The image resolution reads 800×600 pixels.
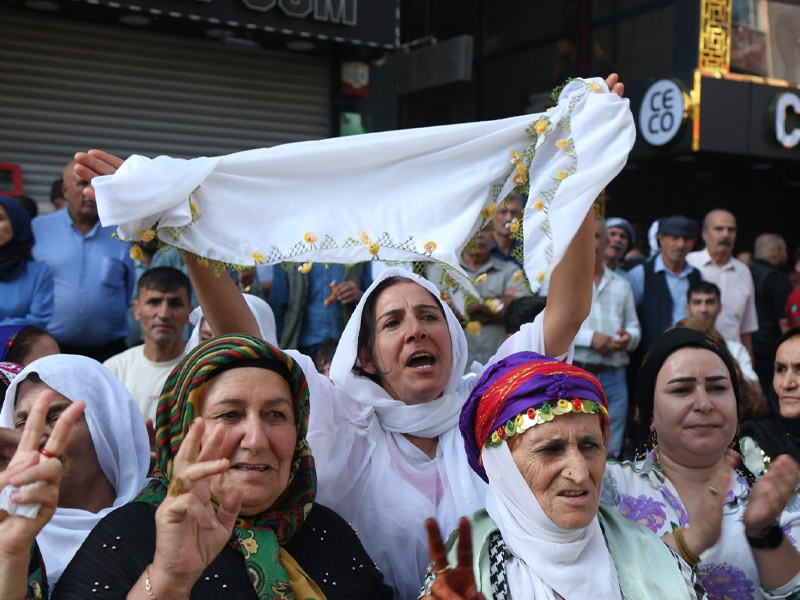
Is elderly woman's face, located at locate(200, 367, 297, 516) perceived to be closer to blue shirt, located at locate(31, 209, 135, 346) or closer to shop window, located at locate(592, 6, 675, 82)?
blue shirt, located at locate(31, 209, 135, 346)

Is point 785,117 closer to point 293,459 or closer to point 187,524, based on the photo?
point 293,459

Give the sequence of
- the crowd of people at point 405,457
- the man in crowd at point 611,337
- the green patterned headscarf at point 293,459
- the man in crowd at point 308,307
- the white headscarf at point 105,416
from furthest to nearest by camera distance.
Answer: the man in crowd at point 611,337 → the man in crowd at point 308,307 → the white headscarf at point 105,416 → the green patterned headscarf at point 293,459 → the crowd of people at point 405,457

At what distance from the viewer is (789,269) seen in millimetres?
11844

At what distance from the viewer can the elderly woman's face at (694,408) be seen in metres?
2.90

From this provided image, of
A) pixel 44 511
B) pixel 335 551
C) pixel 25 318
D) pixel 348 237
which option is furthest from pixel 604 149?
pixel 25 318

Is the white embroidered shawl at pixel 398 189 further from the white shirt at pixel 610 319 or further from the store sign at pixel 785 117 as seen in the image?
the store sign at pixel 785 117

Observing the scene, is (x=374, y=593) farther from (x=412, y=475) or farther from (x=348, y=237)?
(x=348, y=237)

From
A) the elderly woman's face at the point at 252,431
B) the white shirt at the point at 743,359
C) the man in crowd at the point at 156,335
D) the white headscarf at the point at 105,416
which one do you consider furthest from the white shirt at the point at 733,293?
the elderly woman's face at the point at 252,431

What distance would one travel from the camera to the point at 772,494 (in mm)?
2512

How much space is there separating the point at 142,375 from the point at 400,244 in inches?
89.0

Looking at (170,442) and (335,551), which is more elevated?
(170,442)

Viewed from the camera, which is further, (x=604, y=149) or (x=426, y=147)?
(x=426, y=147)

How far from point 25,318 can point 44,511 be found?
11.1 ft

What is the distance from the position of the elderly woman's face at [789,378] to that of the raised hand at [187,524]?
7.93 ft
